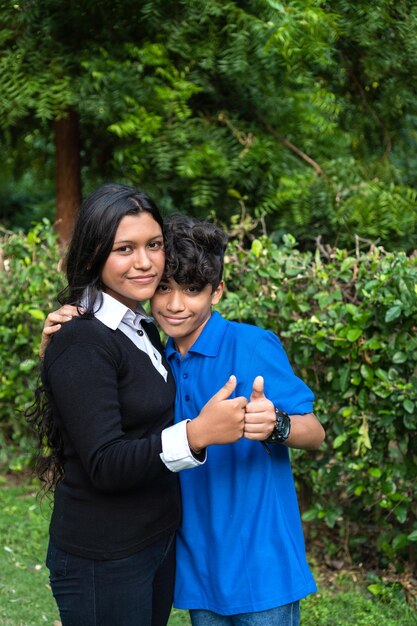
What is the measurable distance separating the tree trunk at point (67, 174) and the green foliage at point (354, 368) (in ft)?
11.2

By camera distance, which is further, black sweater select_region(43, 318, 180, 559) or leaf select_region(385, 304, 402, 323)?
leaf select_region(385, 304, 402, 323)

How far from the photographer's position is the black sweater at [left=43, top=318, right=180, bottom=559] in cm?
188

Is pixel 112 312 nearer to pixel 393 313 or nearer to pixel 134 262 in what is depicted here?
pixel 134 262

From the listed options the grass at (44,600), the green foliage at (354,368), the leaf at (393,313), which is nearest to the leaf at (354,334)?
the green foliage at (354,368)

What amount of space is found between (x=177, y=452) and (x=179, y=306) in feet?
1.66

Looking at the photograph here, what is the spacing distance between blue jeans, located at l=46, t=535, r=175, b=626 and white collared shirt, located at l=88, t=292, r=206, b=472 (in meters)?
0.36

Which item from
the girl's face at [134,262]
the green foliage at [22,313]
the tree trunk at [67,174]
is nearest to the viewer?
the girl's face at [134,262]

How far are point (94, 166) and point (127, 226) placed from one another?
5451 mm

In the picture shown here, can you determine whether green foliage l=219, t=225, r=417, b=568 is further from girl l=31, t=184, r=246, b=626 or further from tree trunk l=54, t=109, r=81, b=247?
tree trunk l=54, t=109, r=81, b=247

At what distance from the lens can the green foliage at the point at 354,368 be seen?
3.51 meters

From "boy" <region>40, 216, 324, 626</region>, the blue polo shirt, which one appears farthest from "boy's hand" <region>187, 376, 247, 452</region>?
the blue polo shirt

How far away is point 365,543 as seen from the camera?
4184 millimetres

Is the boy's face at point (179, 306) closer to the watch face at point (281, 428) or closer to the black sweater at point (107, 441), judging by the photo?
the black sweater at point (107, 441)

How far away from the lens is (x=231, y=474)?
7.08 feet
